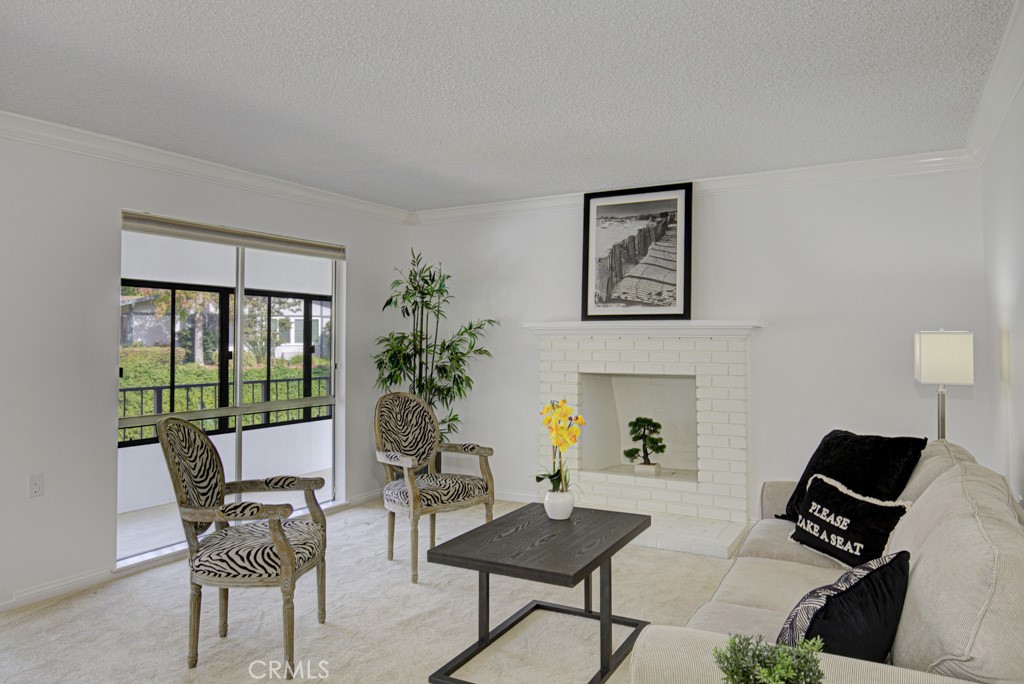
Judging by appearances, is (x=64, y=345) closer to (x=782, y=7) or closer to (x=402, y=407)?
(x=402, y=407)

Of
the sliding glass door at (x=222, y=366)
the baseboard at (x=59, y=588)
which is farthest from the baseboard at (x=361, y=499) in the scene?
the baseboard at (x=59, y=588)

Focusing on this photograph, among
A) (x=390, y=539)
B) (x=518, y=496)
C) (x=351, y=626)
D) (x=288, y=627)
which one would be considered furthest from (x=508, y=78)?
(x=518, y=496)

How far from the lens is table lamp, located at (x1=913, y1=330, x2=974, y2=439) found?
3.55 m

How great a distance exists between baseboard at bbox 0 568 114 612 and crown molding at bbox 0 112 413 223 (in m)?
2.38

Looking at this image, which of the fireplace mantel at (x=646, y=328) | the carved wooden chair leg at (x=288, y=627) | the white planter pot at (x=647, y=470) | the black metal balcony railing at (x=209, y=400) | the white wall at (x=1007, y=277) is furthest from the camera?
the white planter pot at (x=647, y=470)

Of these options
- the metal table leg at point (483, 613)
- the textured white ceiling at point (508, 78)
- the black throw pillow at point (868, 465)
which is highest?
the textured white ceiling at point (508, 78)

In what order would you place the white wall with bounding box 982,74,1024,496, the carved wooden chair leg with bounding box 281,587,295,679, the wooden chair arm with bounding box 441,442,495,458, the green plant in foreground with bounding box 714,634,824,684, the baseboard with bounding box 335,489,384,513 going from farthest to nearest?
the baseboard with bounding box 335,489,384,513, the wooden chair arm with bounding box 441,442,495,458, the white wall with bounding box 982,74,1024,496, the carved wooden chair leg with bounding box 281,587,295,679, the green plant in foreground with bounding box 714,634,824,684

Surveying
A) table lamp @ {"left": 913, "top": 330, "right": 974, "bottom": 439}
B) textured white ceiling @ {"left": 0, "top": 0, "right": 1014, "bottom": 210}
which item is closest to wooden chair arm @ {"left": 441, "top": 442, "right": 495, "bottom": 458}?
textured white ceiling @ {"left": 0, "top": 0, "right": 1014, "bottom": 210}

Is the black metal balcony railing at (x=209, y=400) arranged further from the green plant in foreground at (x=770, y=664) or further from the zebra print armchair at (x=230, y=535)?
the green plant in foreground at (x=770, y=664)

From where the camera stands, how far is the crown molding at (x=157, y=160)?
142 inches

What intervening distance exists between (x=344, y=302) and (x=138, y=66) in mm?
2851

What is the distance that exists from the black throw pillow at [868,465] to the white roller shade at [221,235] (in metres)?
3.82

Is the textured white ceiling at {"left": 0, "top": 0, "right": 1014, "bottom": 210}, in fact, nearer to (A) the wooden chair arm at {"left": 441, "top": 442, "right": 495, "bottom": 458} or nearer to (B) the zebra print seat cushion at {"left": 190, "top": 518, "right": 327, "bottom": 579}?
(A) the wooden chair arm at {"left": 441, "top": 442, "right": 495, "bottom": 458}

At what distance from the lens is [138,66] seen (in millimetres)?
2926
